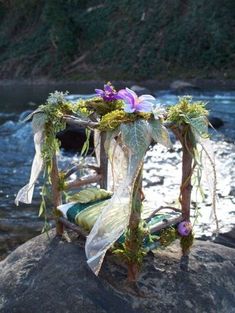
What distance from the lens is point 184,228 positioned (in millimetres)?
4496

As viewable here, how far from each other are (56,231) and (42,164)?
2.15 feet

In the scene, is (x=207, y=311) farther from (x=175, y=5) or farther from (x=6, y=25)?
(x=6, y=25)

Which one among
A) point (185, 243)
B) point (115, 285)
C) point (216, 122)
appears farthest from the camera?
point (216, 122)

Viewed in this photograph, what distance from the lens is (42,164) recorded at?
4680 mm

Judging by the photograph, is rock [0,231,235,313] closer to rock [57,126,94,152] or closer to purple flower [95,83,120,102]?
purple flower [95,83,120,102]

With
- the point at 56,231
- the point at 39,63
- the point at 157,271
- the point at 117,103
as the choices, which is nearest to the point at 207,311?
the point at 157,271

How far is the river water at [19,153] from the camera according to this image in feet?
29.1

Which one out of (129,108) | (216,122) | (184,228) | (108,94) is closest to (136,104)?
(129,108)

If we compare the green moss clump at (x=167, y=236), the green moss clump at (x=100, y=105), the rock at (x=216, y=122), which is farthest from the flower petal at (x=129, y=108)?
the rock at (x=216, y=122)

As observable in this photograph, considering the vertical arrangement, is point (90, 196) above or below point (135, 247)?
above

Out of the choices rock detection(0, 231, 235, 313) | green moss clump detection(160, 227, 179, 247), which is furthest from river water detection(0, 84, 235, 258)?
rock detection(0, 231, 235, 313)

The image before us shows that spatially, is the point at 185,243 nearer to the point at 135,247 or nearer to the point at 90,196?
the point at 135,247

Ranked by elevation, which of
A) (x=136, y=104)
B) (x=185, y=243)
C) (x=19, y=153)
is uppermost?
(x=136, y=104)

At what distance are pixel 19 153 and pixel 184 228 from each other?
11209 mm
